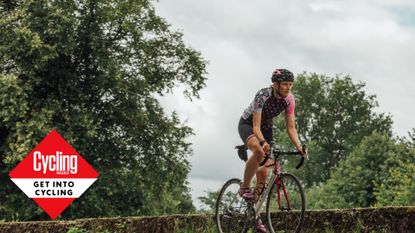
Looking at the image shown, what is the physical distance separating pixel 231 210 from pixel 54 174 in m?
15.2

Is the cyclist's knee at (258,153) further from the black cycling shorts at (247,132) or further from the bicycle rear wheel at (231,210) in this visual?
the bicycle rear wheel at (231,210)

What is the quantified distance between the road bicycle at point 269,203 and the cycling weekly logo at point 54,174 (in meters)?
11.7

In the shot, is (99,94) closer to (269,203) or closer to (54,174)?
(54,174)

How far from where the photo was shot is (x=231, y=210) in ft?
34.1

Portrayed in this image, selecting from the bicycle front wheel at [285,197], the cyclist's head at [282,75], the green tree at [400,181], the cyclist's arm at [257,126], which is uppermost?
the green tree at [400,181]

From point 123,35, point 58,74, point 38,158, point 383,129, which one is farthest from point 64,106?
point 383,129

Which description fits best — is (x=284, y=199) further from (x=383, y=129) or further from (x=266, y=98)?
(x=383, y=129)

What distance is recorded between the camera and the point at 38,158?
25.1 metres

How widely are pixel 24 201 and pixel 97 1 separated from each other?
9134mm

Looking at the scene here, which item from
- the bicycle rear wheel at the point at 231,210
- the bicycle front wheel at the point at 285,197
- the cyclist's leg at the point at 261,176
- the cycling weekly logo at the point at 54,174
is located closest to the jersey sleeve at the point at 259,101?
the cyclist's leg at the point at 261,176

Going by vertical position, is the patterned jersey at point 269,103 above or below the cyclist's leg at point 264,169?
above

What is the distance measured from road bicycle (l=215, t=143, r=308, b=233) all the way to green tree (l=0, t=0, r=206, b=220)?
1822cm

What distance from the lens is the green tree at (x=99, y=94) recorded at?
29.0 m

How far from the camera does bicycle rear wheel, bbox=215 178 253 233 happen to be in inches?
401
